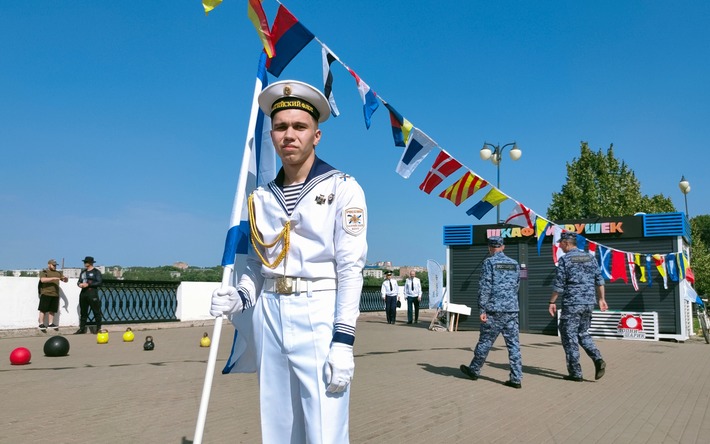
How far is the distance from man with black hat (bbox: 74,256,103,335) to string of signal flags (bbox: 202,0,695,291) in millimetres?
9852

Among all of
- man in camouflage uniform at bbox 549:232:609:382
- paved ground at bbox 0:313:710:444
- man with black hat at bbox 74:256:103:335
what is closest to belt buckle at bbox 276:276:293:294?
paved ground at bbox 0:313:710:444

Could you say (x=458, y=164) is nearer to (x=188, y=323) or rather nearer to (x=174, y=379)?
(x=174, y=379)

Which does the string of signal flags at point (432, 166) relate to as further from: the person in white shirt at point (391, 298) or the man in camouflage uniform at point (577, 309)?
the person in white shirt at point (391, 298)

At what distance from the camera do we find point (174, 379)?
8.10m

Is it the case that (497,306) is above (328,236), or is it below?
below

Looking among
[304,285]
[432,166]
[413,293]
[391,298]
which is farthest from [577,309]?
[413,293]

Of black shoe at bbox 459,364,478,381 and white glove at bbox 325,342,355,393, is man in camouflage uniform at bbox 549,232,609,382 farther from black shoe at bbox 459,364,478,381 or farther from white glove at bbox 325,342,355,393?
white glove at bbox 325,342,355,393

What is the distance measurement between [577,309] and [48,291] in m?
13.0

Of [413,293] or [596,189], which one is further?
[596,189]

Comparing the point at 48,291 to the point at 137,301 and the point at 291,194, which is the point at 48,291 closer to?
the point at 137,301

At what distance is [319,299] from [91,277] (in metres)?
14.4

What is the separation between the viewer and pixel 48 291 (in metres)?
14.9

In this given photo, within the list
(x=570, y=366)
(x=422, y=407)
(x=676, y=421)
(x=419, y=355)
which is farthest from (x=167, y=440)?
(x=419, y=355)

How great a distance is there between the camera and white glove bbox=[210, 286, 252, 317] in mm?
2844
